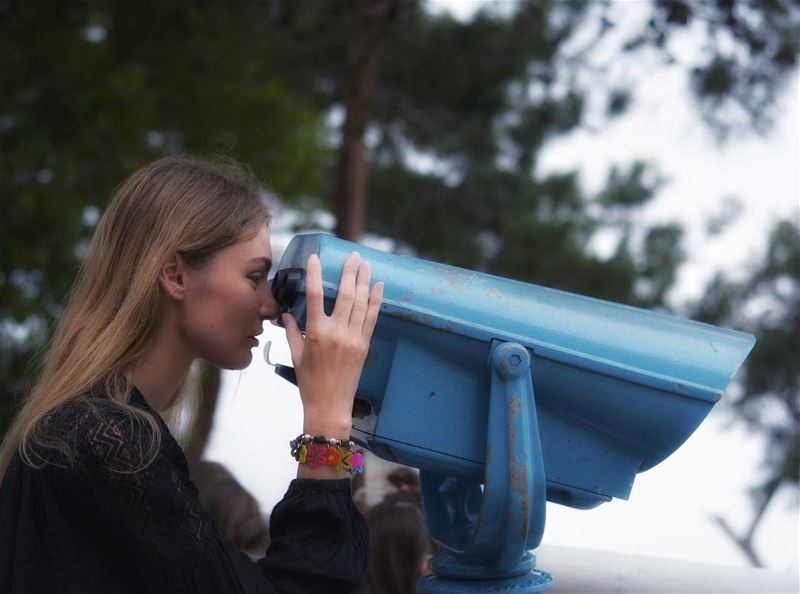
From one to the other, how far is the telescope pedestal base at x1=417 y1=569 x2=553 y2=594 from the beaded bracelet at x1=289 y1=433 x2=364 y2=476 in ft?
1.00

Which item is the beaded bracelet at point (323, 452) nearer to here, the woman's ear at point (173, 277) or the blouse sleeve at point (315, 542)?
the blouse sleeve at point (315, 542)

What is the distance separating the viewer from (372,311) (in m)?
1.42

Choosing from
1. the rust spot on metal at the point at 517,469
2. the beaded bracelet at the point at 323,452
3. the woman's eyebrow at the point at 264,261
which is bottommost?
the beaded bracelet at the point at 323,452

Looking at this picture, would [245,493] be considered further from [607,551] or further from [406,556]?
[607,551]

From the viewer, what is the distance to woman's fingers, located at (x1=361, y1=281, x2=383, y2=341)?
1.41m

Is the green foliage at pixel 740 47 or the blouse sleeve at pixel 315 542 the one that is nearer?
the blouse sleeve at pixel 315 542

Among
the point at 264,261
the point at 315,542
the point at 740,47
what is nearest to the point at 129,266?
the point at 264,261

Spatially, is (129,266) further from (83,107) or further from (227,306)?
(83,107)

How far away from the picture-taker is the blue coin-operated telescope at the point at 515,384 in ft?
4.74

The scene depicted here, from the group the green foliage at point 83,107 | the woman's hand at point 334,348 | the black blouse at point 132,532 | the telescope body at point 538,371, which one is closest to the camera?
the black blouse at point 132,532

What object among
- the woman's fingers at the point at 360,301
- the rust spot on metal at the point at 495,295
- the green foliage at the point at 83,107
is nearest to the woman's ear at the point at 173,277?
the woman's fingers at the point at 360,301

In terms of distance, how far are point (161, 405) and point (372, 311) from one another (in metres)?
0.35

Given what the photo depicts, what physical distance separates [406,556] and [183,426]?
2.50 ft

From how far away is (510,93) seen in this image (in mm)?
7984
